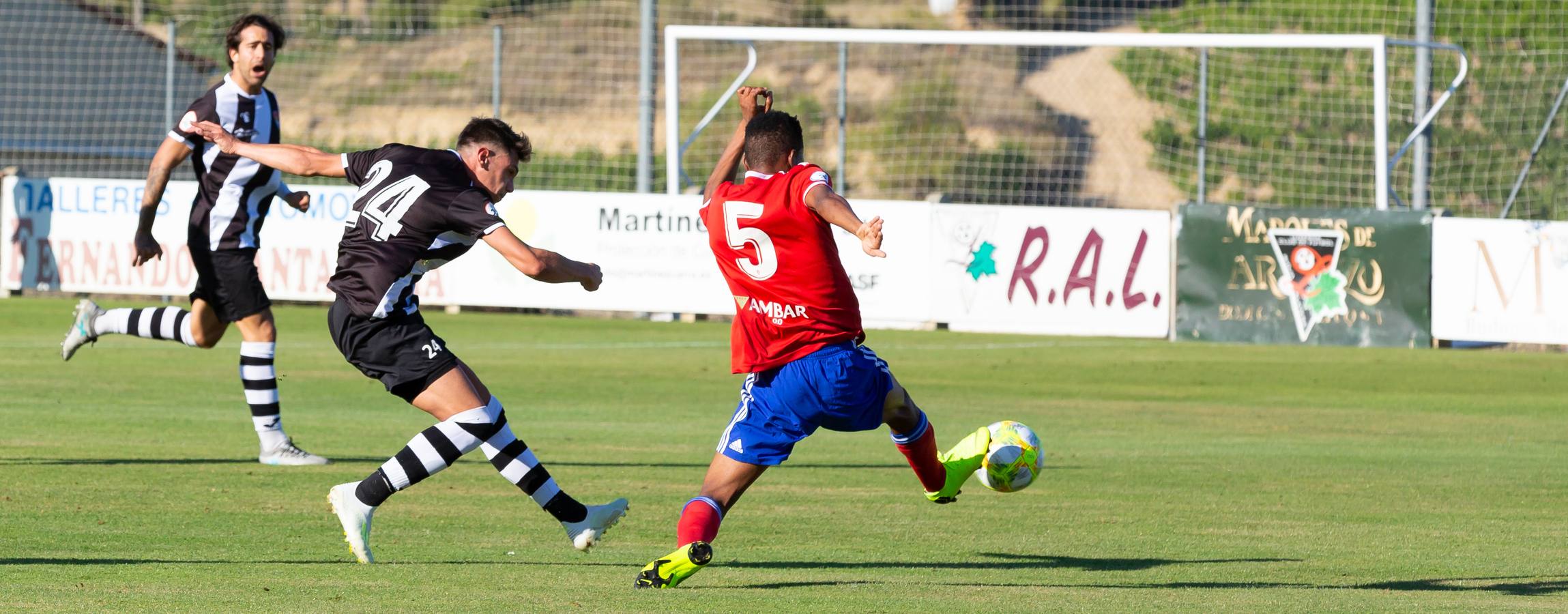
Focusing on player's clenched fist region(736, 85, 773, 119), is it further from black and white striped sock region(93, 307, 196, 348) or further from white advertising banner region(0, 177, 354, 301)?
white advertising banner region(0, 177, 354, 301)

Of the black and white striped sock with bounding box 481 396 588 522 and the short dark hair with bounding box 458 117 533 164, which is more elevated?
the short dark hair with bounding box 458 117 533 164

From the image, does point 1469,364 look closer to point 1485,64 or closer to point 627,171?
point 1485,64

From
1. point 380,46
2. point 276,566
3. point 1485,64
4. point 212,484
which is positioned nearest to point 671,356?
point 212,484

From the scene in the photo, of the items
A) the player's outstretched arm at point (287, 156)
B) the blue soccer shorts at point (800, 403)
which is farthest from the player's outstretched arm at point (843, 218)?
the player's outstretched arm at point (287, 156)

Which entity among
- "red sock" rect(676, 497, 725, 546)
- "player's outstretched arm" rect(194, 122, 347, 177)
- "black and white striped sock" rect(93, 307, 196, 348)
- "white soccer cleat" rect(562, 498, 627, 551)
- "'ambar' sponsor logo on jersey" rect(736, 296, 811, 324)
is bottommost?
"white soccer cleat" rect(562, 498, 627, 551)

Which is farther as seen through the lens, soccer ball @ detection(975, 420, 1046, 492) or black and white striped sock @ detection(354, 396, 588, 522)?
soccer ball @ detection(975, 420, 1046, 492)

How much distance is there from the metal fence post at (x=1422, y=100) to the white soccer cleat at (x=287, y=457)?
14765 millimetres

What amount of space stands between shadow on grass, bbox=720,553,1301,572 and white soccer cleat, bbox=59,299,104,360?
4.84 metres

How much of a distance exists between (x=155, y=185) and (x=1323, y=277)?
1287 cm

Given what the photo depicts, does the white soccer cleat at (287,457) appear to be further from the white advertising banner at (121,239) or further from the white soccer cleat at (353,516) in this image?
the white advertising banner at (121,239)

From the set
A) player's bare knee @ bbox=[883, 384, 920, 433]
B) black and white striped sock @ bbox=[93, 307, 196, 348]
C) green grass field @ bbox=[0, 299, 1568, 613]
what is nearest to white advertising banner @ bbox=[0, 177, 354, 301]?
green grass field @ bbox=[0, 299, 1568, 613]

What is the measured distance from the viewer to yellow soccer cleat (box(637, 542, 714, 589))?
6.36 m

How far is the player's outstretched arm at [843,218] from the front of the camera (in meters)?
6.16

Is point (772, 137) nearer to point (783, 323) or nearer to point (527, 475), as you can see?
point (783, 323)
